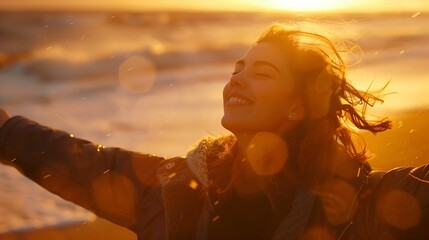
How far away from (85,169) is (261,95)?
1086 mm

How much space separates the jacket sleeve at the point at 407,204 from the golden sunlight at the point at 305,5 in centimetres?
1417

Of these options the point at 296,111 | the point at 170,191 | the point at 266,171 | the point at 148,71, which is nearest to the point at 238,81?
the point at 296,111

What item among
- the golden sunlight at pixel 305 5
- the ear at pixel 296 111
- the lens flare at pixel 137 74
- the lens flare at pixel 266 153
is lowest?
the golden sunlight at pixel 305 5

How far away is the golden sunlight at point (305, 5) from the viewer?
1755 cm

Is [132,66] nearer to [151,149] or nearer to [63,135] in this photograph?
[151,149]

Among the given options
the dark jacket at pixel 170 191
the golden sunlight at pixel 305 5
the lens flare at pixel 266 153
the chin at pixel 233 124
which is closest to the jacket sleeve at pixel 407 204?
the dark jacket at pixel 170 191

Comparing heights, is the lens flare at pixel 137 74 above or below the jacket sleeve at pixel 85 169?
below

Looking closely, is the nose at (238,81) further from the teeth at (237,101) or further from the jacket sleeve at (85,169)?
the jacket sleeve at (85,169)

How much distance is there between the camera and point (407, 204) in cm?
→ 311

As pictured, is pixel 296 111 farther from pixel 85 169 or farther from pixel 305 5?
pixel 305 5

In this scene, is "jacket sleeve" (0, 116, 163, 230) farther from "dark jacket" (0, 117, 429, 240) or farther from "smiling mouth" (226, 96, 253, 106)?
"smiling mouth" (226, 96, 253, 106)

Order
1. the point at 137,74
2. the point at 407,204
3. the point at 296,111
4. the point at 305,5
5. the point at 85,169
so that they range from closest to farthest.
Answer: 1. the point at 407,204
2. the point at 296,111
3. the point at 85,169
4. the point at 137,74
5. the point at 305,5

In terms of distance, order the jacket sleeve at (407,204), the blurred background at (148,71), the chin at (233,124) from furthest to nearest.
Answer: the blurred background at (148,71) < the chin at (233,124) < the jacket sleeve at (407,204)

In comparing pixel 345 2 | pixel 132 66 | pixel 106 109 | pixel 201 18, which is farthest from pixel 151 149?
pixel 345 2
